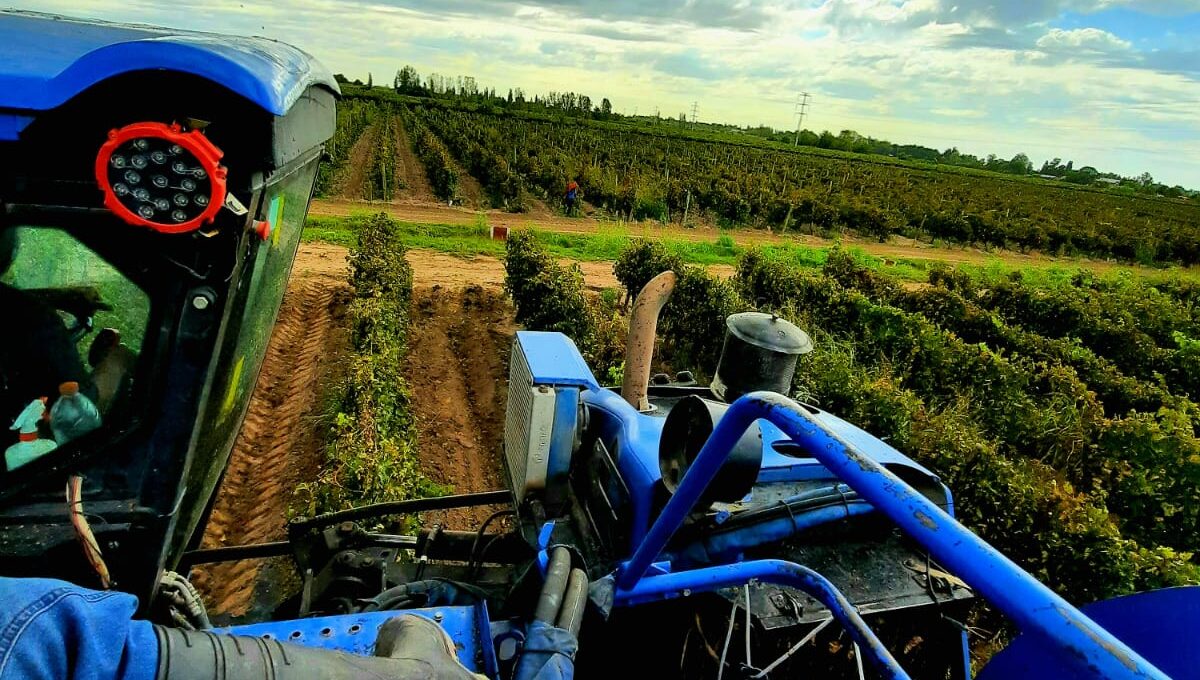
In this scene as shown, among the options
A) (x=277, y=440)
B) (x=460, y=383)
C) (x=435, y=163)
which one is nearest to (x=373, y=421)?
(x=277, y=440)

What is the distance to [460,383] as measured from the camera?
9.30 meters

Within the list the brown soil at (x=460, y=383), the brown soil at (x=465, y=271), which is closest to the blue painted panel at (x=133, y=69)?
the brown soil at (x=460, y=383)

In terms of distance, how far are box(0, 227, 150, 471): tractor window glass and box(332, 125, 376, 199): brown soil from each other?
23075 millimetres

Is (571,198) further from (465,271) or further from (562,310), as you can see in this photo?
(562,310)

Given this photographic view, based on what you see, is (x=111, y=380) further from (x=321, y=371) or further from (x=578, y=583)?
(x=321, y=371)

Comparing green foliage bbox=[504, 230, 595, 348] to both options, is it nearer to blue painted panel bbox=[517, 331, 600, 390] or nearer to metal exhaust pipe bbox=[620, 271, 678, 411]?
blue painted panel bbox=[517, 331, 600, 390]

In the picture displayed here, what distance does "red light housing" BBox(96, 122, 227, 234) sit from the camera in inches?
59.2

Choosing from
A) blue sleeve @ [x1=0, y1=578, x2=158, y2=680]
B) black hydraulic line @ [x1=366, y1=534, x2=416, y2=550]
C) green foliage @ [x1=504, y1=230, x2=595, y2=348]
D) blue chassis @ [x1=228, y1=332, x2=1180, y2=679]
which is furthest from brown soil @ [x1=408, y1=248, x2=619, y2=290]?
blue sleeve @ [x1=0, y1=578, x2=158, y2=680]

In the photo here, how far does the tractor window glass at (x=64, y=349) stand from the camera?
1.80 metres

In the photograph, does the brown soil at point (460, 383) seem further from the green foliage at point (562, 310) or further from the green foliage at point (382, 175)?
the green foliage at point (382, 175)

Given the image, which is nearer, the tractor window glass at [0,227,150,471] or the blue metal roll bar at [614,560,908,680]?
the tractor window glass at [0,227,150,471]

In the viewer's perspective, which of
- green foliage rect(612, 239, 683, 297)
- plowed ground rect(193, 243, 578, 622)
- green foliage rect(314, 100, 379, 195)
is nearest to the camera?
plowed ground rect(193, 243, 578, 622)

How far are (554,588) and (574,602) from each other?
0.24 feet

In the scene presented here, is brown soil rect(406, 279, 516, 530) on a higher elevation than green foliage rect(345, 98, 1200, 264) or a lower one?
lower
